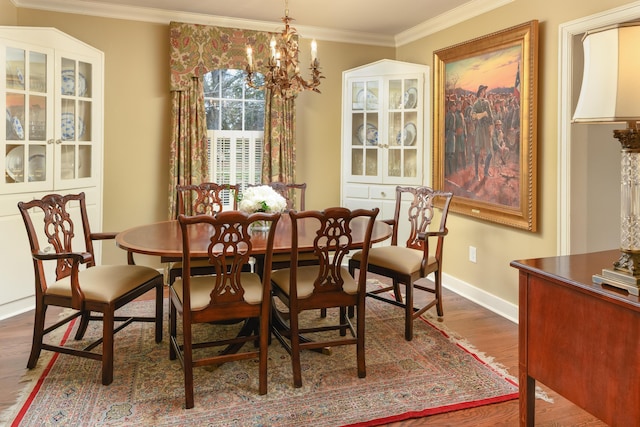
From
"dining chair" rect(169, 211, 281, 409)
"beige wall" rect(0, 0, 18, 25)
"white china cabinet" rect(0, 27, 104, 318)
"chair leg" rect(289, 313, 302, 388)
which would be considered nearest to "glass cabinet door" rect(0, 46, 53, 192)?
"white china cabinet" rect(0, 27, 104, 318)

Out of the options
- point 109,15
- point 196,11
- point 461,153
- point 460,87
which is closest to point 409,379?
point 461,153

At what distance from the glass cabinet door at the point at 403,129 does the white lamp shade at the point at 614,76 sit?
3.27m

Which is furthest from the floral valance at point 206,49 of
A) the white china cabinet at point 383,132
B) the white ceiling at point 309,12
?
the white china cabinet at point 383,132

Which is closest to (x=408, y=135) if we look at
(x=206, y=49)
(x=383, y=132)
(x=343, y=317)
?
(x=383, y=132)

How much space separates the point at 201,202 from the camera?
12.6 ft

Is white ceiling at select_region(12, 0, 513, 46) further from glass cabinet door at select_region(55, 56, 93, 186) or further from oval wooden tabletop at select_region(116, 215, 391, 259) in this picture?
oval wooden tabletop at select_region(116, 215, 391, 259)

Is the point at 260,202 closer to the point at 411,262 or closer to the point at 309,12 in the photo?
the point at 411,262

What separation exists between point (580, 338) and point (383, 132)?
137 inches

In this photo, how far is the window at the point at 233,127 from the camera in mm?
4738

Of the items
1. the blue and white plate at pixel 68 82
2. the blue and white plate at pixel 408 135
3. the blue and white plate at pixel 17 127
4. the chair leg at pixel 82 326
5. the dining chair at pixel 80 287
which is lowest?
the chair leg at pixel 82 326

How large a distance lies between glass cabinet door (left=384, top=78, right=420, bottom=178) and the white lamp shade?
10.7ft

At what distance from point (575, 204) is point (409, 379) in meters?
1.66

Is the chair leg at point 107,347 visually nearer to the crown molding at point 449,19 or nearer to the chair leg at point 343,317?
the chair leg at point 343,317

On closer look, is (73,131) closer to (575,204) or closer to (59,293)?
(59,293)
